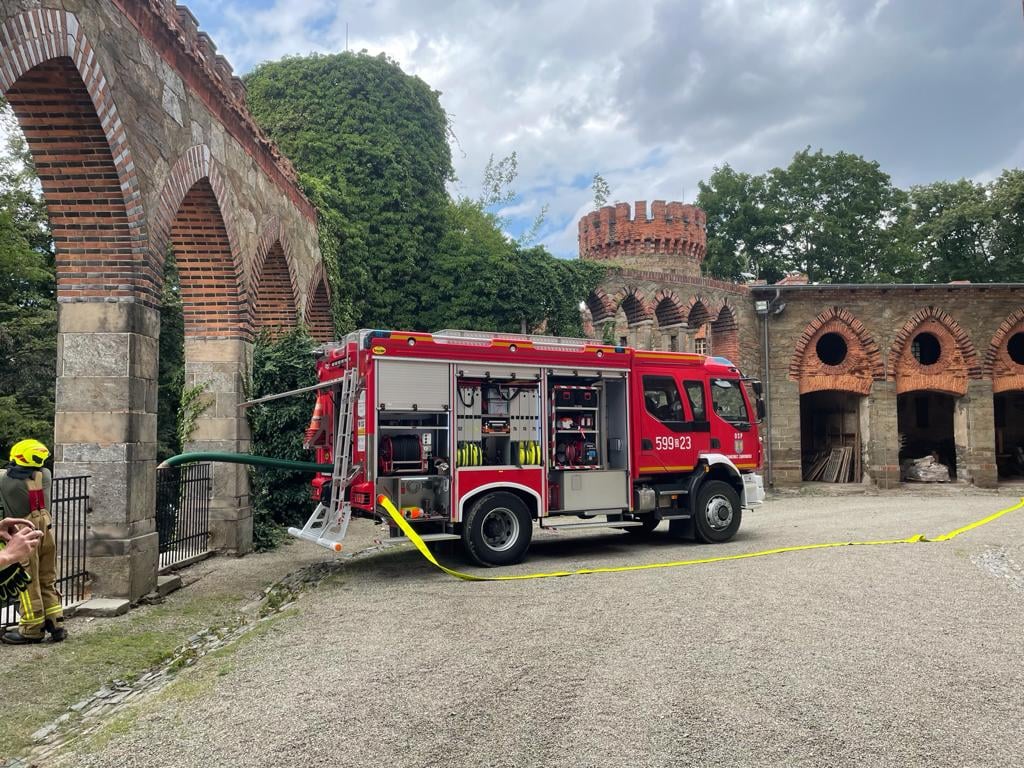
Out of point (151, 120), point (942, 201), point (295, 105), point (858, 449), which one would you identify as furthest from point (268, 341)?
point (942, 201)

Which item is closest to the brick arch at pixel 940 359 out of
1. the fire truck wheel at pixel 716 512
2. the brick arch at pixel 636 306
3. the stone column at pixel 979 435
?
the stone column at pixel 979 435

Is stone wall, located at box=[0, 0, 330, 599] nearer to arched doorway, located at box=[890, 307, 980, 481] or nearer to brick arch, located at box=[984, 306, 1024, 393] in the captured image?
arched doorway, located at box=[890, 307, 980, 481]

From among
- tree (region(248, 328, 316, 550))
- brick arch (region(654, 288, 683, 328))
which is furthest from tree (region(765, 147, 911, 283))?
tree (region(248, 328, 316, 550))

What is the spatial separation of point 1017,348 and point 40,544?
92.3 ft

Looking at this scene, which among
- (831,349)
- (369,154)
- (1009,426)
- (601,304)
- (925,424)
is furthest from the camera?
(925,424)

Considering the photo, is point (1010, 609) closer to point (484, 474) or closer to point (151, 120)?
point (484, 474)

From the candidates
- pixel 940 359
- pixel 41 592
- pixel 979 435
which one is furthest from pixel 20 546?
pixel 979 435

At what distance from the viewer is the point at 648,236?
1233 inches

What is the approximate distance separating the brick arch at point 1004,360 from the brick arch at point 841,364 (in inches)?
140

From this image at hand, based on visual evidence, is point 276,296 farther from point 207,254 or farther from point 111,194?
point 111,194

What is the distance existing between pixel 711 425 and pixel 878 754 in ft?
25.7

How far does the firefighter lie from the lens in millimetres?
5918

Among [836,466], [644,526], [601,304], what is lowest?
[644,526]

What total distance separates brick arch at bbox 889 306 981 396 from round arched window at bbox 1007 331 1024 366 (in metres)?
1.96
